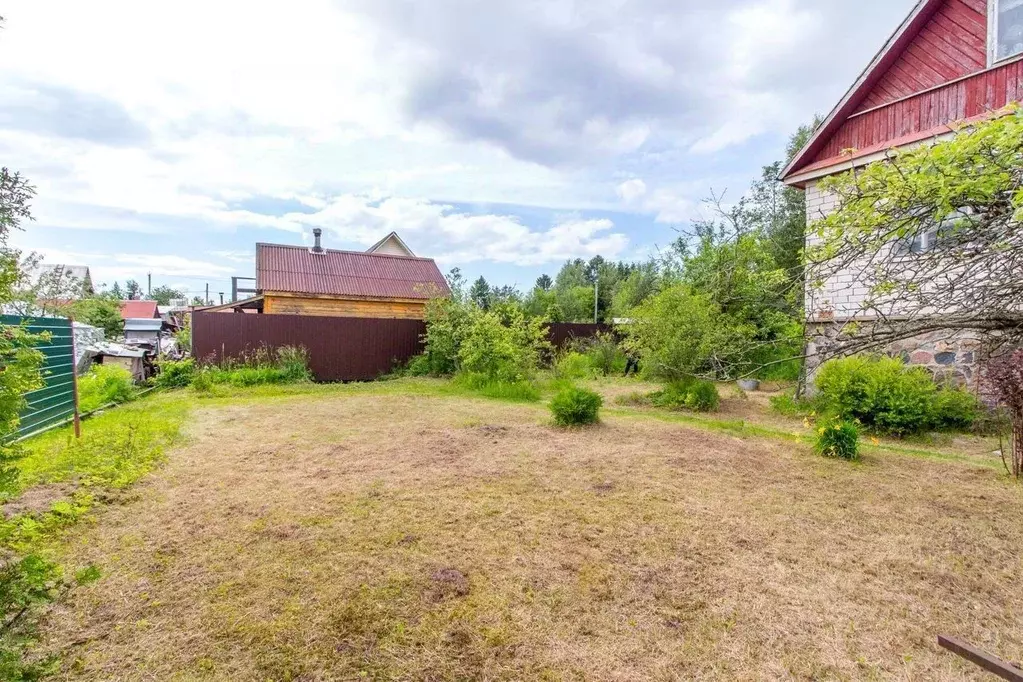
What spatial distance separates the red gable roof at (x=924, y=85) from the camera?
6391mm

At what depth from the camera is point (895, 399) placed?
604 cm

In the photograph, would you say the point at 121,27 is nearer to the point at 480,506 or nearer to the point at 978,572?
the point at 480,506

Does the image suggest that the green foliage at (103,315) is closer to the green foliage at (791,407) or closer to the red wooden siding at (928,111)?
the green foliage at (791,407)

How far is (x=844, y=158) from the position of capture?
7637mm

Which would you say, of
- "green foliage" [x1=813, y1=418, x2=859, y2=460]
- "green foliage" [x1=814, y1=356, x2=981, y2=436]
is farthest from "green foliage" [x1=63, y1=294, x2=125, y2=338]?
"green foliage" [x1=814, y1=356, x2=981, y2=436]

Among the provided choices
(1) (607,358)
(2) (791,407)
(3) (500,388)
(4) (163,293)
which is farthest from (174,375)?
(4) (163,293)

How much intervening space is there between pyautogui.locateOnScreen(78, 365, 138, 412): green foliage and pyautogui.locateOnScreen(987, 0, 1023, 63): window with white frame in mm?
13308

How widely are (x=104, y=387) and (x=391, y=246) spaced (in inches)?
700

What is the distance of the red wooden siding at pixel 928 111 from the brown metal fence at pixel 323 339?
30.5 feet

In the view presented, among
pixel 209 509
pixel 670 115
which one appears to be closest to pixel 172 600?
pixel 209 509

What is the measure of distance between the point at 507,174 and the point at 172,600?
410 inches

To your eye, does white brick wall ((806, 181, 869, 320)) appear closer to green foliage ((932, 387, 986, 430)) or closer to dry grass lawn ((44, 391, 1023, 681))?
green foliage ((932, 387, 986, 430))

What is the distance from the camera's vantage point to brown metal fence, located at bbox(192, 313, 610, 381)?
988 cm

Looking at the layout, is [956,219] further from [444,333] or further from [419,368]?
[419,368]
